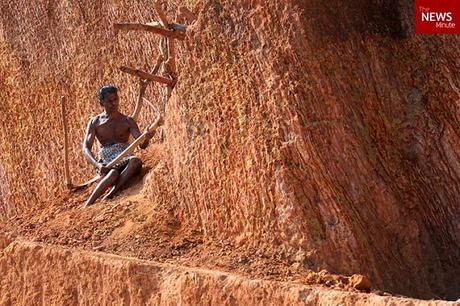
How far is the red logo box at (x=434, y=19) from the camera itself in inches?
329

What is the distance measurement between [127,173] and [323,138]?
2.62 meters

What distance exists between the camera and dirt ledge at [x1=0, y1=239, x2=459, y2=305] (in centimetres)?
704

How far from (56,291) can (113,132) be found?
2.12m

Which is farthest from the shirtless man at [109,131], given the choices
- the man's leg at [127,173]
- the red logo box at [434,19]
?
the red logo box at [434,19]

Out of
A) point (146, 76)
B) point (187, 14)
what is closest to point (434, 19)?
point (187, 14)

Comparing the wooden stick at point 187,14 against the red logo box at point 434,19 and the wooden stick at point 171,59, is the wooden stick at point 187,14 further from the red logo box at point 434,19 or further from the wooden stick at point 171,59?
the red logo box at point 434,19

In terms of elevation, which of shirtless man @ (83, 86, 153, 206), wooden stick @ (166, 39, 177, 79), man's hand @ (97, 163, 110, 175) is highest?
wooden stick @ (166, 39, 177, 79)

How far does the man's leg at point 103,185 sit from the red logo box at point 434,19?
10.0 ft

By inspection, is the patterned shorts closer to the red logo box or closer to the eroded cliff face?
the eroded cliff face

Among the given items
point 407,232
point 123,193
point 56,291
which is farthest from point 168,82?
point 407,232

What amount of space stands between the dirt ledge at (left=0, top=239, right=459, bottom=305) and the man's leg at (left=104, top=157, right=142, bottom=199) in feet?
3.27

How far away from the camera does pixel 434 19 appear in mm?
8367

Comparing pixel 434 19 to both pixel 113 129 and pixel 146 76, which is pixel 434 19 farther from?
pixel 113 129

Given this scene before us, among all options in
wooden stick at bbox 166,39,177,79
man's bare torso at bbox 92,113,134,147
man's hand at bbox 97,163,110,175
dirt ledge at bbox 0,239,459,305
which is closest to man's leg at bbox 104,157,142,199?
man's hand at bbox 97,163,110,175
